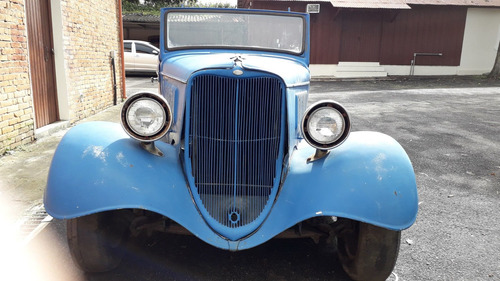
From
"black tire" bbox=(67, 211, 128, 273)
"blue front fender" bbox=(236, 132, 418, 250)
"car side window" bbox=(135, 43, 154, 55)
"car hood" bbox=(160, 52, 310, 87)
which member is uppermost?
"car side window" bbox=(135, 43, 154, 55)

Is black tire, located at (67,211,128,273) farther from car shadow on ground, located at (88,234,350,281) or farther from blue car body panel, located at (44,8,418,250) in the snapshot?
blue car body panel, located at (44,8,418,250)

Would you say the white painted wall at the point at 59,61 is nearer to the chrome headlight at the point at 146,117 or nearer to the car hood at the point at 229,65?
the car hood at the point at 229,65

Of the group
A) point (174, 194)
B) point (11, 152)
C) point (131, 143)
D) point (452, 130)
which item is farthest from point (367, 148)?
point (452, 130)

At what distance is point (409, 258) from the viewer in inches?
118

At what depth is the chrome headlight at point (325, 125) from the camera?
254cm

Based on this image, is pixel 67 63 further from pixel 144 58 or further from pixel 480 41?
pixel 480 41

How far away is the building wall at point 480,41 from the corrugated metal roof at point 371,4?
3992mm

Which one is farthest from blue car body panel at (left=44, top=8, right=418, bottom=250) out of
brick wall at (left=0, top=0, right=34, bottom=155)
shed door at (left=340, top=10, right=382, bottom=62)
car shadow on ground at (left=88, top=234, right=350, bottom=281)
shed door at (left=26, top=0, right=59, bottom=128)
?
shed door at (left=340, top=10, right=382, bottom=62)

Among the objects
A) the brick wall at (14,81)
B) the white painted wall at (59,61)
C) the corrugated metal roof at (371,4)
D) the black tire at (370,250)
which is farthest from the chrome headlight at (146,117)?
the corrugated metal roof at (371,4)

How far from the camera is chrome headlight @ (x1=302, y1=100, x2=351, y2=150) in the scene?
2.54 meters

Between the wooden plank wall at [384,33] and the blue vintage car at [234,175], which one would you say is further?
the wooden plank wall at [384,33]

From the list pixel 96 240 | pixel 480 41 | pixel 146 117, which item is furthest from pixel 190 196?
pixel 480 41

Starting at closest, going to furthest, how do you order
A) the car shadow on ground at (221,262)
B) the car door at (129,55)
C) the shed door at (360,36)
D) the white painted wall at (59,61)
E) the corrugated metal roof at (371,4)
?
the car shadow on ground at (221,262)
the white painted wall at (59,61)
the car door at (129,55)
the corrugated metal roof at (371,4)
the shed door at (360,36)

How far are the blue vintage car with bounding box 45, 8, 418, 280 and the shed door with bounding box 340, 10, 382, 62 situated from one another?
1627 centimetres
